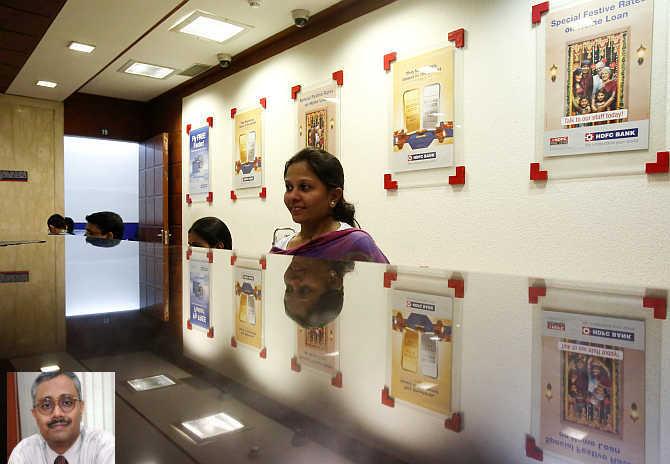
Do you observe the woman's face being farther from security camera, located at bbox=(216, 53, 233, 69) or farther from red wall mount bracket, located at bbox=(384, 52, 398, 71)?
security camera, located at bbox=(216, 53, 233, 69)

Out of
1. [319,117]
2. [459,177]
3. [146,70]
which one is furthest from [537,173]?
[146,70]

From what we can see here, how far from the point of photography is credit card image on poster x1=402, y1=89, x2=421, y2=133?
123 inches

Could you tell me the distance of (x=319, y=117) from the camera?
3947 millimetres

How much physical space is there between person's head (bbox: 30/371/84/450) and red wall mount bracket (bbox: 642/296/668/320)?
43cm

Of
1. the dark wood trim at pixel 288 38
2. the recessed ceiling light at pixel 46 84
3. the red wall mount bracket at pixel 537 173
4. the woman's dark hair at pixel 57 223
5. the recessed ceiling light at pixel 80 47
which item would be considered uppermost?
the recessed ceiling light at pixel 80 47

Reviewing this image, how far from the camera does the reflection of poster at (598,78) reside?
216 cm

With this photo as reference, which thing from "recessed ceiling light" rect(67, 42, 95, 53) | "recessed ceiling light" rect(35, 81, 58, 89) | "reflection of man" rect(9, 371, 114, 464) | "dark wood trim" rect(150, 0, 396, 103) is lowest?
"reflection of man" rect(9, 371, 114, 464)

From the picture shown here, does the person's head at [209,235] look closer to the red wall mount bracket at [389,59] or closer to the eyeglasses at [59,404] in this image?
the red wall mount bracket at [389,59]

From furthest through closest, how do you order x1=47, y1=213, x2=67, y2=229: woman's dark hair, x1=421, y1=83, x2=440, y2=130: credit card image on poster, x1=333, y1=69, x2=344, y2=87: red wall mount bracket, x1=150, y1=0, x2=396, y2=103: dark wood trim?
x1=47, y1=213, x2=67, y2=229: woman's dark hair
x1=333, y1=69, x2=344, y2=87: red wall mount bracket
x1=150, y1=0, x2=396, y2=103: dark wood trim
x1=421, y1=83, x2=440, y2=130: credit card image on poster

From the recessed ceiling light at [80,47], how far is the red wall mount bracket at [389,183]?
3.44 metres

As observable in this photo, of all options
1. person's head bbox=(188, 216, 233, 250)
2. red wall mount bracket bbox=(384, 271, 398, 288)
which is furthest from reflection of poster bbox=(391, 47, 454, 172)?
red wall mount bracket bbox=(384, 271, 398, 288)

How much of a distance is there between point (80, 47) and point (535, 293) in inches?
211

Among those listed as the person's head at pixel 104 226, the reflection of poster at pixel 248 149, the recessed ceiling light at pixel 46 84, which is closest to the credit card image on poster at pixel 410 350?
the reflection of poster at pixel 248 149

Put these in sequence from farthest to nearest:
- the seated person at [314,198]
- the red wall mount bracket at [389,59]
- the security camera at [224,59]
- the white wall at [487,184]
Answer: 1. the security camera at [224,59]
2. the red wall mount bracket at [389,59]
3. the white wall at [487,184]
4. the seated person at [314,198]
